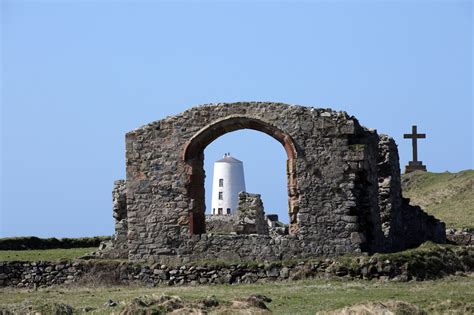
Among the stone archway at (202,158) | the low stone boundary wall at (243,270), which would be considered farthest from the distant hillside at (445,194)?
the stone archway at (202,158)

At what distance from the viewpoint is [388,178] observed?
3156cm

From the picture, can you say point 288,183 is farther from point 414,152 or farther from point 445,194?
point 414,152

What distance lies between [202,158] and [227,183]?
4691cm

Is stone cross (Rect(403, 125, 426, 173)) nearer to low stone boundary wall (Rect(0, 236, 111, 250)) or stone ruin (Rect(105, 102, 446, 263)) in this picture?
low stone boundary wall (Rect(0, 236, 111, 250))

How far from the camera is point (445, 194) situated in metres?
48.1

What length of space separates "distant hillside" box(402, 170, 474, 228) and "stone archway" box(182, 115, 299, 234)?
44.8 ft

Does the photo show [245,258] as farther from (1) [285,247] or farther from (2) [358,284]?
(2) [358,284]

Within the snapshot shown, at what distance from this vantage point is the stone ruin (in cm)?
2800

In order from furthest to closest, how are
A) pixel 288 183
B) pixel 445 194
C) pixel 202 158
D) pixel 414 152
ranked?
pixel 414 152 < pixel 445 194 < pixel 202 158 < pixel 288 183

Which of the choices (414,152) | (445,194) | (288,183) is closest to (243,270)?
(288,183)

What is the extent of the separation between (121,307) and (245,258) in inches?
308

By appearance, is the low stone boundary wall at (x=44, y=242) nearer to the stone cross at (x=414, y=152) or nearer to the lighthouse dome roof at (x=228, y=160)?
the stone cross at (x=414, y=152)

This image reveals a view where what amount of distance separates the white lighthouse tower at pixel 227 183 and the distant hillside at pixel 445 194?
22556 mm

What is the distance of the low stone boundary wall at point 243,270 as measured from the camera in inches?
1046
